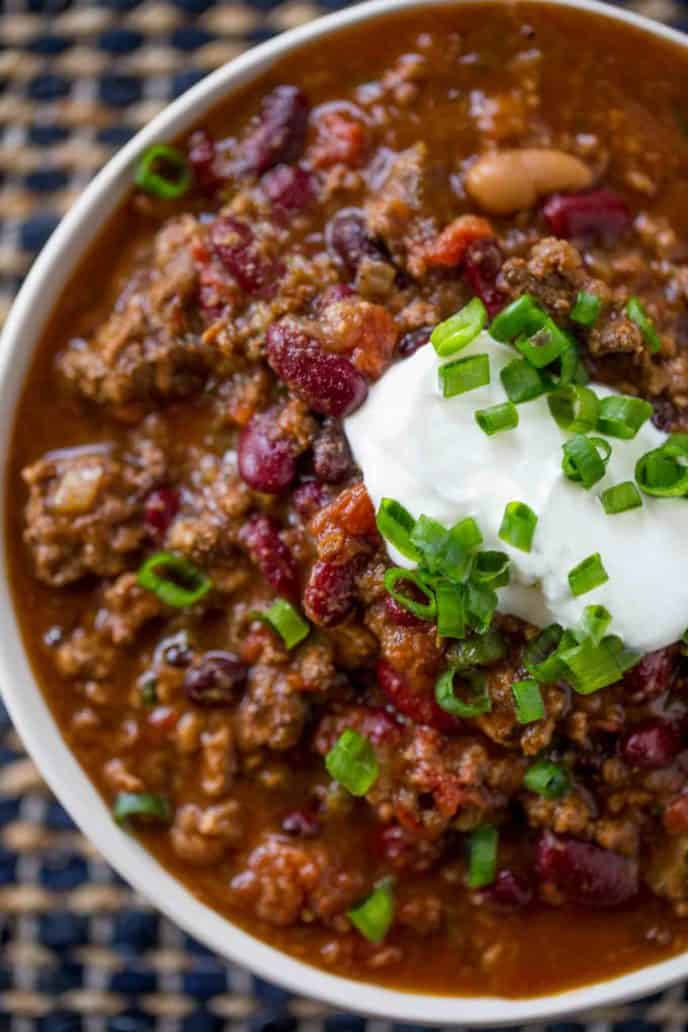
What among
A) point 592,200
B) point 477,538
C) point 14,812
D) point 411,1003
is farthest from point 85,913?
point 592,200

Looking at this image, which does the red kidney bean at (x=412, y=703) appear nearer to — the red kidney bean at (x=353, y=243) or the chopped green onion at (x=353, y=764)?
the chopped green onion at (x=353, y=764)

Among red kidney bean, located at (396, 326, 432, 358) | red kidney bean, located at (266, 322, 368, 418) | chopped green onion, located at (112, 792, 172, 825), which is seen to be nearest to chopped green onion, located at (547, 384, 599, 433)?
red kidney bean, located at (396, 326, 432, 358)

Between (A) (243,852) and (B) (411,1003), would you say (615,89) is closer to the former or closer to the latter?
(A) (243,852)

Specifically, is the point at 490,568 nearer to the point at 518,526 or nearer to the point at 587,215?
the point at 518,526

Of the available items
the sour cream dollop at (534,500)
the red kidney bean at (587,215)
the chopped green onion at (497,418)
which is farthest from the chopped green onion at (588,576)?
the red kidney bean at (587,215)

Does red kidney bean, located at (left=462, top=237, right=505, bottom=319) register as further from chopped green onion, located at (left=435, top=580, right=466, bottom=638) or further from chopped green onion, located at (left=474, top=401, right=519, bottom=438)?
chopped green onion, located at (left=435, top=580, right=466, bottom=638)

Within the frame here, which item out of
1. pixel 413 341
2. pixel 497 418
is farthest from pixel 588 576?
pixel 413 341
